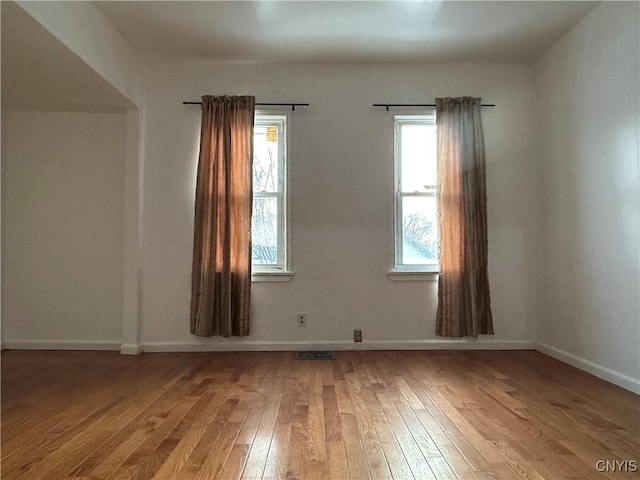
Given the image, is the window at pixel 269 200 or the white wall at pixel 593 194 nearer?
the white wall at pixel 593 194

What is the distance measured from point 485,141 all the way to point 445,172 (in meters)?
0.56

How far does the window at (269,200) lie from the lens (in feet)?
13.9

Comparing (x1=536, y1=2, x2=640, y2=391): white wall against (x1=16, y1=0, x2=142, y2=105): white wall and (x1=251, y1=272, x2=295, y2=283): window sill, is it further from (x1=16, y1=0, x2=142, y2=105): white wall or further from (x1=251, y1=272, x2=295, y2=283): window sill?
(x1=16, y1=0, x2=142, y2=105): white wall

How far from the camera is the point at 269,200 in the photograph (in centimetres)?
426

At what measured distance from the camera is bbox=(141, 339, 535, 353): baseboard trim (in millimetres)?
4117

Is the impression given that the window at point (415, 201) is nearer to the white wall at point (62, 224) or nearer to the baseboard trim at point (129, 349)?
the baseboard trim at point (129, 349)

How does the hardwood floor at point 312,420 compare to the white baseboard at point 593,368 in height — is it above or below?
below

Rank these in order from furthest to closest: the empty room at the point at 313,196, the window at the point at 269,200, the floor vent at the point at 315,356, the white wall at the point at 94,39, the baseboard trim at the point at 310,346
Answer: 1. the window at the point at 269,200
2. the baseboard trim at the point at 310,346
3. the floor vent at the point at 315,356
4. the empty room at the point at 313,196
5. the white wall at the point at 94,39

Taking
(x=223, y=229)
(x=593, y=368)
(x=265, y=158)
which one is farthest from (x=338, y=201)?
(x=593, y=368)

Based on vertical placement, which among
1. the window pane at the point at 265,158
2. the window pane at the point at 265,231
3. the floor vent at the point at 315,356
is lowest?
the floor vent at the point at 315,356

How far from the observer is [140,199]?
4121 mm

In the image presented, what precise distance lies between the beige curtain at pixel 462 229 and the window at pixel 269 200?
149 cm

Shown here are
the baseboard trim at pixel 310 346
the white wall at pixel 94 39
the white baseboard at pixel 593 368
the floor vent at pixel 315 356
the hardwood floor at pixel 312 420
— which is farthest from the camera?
the baseboard trim at pixel 310 346

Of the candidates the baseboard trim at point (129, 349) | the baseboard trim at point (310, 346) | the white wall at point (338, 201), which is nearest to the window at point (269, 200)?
the white wall at point (338, 201)
